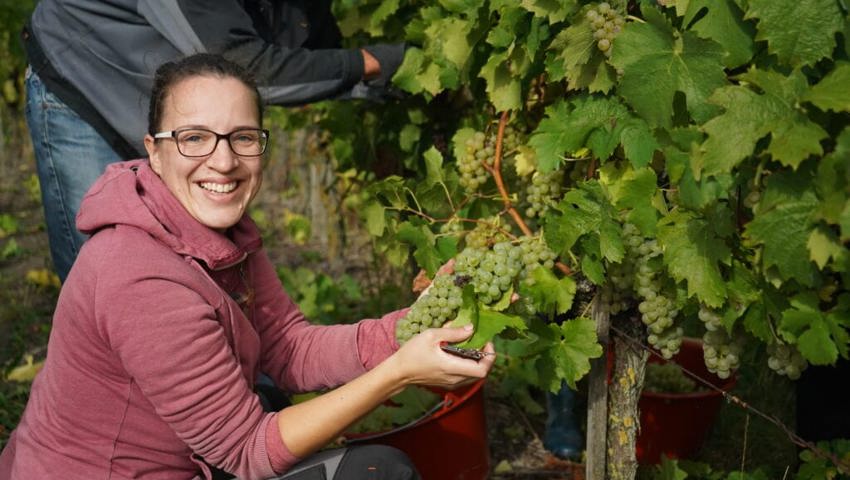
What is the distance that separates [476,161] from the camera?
2.73 metres

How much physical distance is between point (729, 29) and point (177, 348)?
1.29 meters

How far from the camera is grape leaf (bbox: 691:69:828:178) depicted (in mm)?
1528

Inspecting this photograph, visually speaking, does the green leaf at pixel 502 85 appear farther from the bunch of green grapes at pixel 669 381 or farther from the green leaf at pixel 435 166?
the bunch of green grapes at pixel 669 381

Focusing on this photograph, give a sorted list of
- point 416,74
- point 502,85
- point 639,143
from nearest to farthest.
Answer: point 639,143 < point 502,85 < point 416,74

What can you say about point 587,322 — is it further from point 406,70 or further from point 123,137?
point 123,137

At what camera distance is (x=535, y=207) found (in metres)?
2.52

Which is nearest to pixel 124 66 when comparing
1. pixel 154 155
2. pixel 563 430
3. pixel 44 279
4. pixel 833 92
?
pixel 154 155

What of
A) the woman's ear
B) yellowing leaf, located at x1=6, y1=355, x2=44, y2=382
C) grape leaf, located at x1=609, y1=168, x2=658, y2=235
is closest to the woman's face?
the woman's ear

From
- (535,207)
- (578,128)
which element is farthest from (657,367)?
(578,128)

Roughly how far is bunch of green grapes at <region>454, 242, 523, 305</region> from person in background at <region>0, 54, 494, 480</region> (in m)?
0.14

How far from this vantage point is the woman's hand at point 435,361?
6.55 ft

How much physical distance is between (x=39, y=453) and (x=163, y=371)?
16.7 inches

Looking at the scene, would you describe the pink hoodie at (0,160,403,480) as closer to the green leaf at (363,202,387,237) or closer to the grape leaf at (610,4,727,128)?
the green leaf at (363,202,387,237)

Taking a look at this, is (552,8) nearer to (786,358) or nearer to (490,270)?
(490,270)
